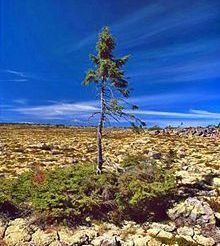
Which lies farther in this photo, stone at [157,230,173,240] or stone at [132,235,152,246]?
stone at [157,230,173,240]

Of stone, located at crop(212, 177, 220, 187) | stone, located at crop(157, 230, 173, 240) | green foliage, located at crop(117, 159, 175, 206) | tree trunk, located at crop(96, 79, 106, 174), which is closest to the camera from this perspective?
stone, located at crop(157, 230, 173, 240)

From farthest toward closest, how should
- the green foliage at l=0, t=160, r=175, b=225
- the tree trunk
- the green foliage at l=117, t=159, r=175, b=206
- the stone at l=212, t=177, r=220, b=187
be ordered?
1. the stone at l=212, t=177, r=220, b=187
2. the tree trunk
3. the green foliage at l=117, t=159, r=175, b=206
4. the green foliage at l=0, t=160, r=175, b=225

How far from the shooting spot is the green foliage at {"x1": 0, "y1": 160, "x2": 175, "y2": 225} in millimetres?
22359

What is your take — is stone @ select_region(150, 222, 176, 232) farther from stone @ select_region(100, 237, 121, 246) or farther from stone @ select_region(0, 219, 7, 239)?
stone @ select_region(0, 219, 7, 239)

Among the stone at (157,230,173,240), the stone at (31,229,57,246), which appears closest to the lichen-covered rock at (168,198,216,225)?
the stone at (157,230,173,240)

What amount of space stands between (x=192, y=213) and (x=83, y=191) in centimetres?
659

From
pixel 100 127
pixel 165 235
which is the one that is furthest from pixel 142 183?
pixel 100 127

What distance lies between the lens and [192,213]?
75.2 ft

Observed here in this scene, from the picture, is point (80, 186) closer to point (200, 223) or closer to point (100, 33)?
point (200, 223)

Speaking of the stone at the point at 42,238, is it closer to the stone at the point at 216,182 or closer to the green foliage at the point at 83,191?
the green foliage at the point at 83,191

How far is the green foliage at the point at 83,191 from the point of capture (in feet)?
73.4

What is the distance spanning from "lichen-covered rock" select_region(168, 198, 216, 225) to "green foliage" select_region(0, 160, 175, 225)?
138 cm

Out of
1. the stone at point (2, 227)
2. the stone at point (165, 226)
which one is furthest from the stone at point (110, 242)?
the stone at point (2, 227)

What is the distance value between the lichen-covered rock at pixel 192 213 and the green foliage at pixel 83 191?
54.2 inches
